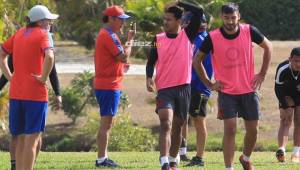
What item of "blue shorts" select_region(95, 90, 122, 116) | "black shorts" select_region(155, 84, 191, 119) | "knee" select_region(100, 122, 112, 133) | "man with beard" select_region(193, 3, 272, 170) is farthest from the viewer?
"knee" select_region(100, 122, 112, 133)

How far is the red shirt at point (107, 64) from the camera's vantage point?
1151cm

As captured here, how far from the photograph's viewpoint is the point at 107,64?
457 inches

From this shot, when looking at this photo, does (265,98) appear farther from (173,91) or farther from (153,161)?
(173,91)

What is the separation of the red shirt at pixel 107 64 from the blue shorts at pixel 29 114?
2.32m

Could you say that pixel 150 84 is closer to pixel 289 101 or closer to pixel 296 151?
pixel 289 101

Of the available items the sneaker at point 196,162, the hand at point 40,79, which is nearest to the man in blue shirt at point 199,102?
the sneaker at point 196,162

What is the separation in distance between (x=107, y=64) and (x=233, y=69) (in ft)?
7.46

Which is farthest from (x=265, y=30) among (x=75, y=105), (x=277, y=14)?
(x=75, y=105)

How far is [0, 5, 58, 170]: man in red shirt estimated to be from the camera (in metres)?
9.23

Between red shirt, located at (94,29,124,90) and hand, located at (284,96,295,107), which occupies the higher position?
red shirt, located at (94,29,124,90)

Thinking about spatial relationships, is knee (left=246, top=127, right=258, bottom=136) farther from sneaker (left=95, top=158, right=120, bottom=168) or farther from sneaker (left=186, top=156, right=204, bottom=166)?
sneaker (left=95, top=158, right=120, bottom=168)

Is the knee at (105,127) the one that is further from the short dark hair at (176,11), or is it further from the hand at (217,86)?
the hand at (217,86)

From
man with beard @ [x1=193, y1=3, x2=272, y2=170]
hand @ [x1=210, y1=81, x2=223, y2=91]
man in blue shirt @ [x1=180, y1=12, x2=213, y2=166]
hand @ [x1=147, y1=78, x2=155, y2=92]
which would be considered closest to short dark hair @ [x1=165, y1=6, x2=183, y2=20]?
man with beard @ [x1=193, y1=3, x2=272, y2=170]

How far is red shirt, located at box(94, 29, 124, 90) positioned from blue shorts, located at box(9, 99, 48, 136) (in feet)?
7.60
